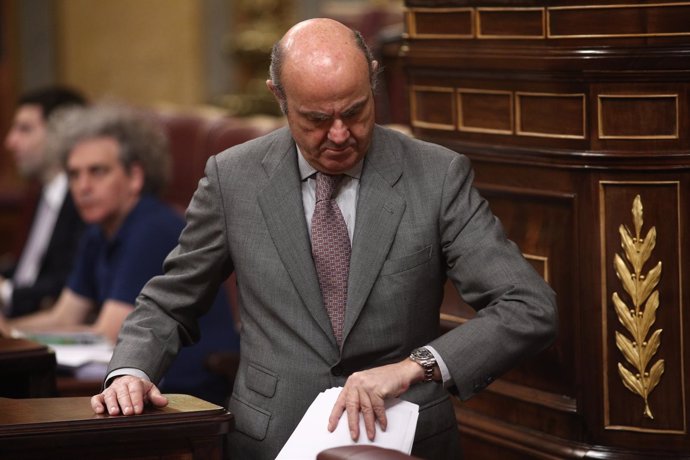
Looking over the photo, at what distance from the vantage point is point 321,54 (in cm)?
232

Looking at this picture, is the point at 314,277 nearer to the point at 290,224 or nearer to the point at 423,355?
the point at 290,224

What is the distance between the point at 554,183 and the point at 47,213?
320 centimetres

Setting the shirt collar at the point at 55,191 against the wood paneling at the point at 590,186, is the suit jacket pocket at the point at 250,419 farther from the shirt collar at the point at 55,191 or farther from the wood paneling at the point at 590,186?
the shirt collar at the point at 55,191

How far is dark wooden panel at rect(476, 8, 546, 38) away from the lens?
10.2ft

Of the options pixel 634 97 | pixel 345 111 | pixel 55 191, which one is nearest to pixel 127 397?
pixel 345 111

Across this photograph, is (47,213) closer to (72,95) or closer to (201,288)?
(72,95)

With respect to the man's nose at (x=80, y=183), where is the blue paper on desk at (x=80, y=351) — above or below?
below

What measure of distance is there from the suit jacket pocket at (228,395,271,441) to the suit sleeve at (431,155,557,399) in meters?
0.41

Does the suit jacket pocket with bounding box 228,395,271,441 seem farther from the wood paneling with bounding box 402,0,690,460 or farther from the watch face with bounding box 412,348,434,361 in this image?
the wood paneling with bounding box 402,0,690,460

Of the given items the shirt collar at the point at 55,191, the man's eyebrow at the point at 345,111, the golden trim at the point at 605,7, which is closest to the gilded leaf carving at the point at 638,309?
the golden trim at the point at 605,7

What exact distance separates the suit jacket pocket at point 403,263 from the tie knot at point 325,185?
0.18 metres

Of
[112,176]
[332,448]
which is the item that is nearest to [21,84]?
[112,176]

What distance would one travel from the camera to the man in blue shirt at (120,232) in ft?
13.3

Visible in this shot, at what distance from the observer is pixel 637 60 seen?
2.94m
